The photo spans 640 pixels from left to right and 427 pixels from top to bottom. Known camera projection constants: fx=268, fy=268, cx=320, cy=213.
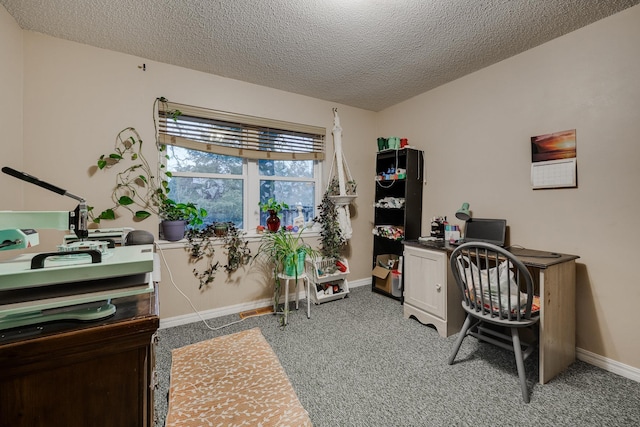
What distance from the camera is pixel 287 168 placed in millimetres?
3234

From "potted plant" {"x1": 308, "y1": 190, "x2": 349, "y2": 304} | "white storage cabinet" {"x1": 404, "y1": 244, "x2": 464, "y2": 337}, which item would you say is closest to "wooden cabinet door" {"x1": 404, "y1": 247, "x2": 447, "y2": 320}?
"white storage cabinet" {"x1": 404, "y1": 244, "x2": 464, "y2": 337}

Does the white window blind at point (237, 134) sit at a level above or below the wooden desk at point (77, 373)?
above

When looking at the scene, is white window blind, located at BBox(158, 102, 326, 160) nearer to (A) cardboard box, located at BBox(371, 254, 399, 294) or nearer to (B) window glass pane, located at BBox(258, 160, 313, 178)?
(B) window glass pane, located at BBox(258, 160, 313, 178)

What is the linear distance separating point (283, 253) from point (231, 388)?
1212 mm

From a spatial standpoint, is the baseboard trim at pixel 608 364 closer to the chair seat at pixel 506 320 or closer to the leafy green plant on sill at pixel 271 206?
the chair seat at pixel 506 320

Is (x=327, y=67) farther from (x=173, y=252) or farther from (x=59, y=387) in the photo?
(x=59, y=387)

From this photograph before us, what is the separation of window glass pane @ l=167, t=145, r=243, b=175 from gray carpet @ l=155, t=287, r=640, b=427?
1531mm

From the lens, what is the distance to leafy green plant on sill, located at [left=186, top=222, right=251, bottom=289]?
2592 millimetres

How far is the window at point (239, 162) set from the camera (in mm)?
2613

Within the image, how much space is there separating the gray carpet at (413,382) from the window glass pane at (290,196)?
50.0 inches

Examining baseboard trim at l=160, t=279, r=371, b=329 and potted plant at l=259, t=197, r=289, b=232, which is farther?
potted plant at l=259, t=197, r=289, b=232

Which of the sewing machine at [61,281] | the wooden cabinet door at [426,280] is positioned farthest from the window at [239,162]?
the sewing machine at [61,281]

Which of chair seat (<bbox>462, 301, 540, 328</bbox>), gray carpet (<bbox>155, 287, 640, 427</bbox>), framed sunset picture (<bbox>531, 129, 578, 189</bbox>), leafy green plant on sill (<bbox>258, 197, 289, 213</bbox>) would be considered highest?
framed sunset picture (<bbox>531, 129, 578, 189</bbox>)

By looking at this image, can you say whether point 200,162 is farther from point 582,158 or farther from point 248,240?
point 582,158
